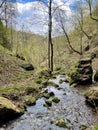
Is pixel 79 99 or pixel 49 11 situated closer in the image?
pixel 79 99

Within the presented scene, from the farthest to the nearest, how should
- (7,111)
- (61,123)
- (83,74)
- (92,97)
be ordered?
1. (83,74)
2. (92,97)
3. (7,111)
4. (61,123)

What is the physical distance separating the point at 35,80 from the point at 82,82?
4760 mm

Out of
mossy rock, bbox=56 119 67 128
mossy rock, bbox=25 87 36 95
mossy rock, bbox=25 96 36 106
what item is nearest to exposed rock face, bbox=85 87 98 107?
mossy rock, bbox=56 119 67 128

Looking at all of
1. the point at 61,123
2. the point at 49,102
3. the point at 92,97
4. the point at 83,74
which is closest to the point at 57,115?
the point at 61,123

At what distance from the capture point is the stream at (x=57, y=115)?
12.1 m

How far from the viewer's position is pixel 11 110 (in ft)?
42.6

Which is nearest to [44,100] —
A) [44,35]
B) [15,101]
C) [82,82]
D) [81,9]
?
[15,101]

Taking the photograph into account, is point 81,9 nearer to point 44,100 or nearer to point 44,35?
point 44,35

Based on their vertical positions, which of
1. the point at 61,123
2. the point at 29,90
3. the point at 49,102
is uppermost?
the point at 61,123

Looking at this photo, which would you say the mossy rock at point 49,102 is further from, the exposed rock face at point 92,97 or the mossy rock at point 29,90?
the exposed rock face at point 92,97

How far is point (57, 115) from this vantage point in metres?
13.8

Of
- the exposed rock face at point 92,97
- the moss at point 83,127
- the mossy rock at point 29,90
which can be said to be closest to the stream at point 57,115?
the moss at point 83,127

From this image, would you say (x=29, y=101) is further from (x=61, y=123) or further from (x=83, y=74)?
(x=83, y=74)

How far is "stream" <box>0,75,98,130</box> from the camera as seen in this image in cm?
1207
